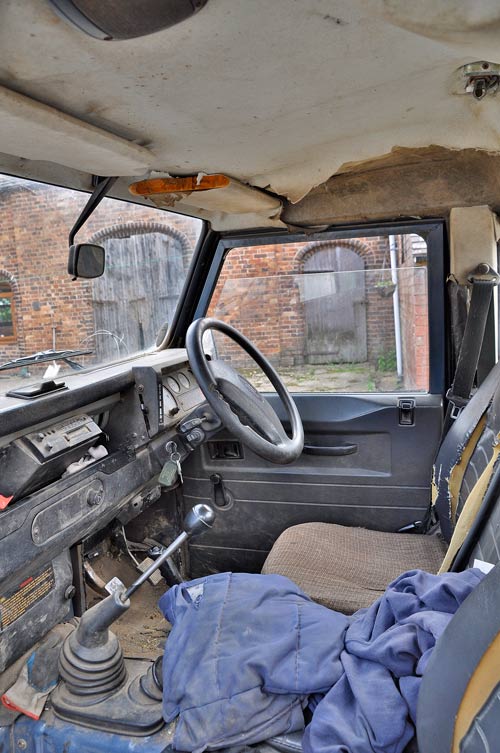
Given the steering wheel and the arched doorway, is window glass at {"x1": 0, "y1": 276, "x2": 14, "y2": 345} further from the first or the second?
the arched doorway

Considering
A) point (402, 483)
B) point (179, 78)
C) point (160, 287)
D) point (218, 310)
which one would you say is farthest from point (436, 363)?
point (179, 78)

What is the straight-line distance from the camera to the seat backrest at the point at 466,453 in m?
1.69

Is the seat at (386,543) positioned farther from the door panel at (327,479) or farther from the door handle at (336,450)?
the door handle at (336,450)

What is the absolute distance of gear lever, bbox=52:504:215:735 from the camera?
141cm

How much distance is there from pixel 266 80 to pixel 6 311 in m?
0.84

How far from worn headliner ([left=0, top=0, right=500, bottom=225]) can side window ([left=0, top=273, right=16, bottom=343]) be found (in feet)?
1.08

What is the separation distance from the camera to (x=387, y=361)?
2.45 meters

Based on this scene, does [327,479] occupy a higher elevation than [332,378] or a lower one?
lower

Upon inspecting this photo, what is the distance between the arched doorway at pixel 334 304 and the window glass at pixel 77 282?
536mm

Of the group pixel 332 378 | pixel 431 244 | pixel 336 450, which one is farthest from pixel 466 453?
pixel 431 244

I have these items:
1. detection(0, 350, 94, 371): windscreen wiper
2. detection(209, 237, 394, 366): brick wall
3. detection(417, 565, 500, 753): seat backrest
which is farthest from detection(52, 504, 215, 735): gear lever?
detection(209, 237, 394, 366): brick wall

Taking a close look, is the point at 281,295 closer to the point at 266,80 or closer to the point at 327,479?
the point at 327,479

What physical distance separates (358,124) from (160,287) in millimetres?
1170

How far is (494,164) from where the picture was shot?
6.64ft
